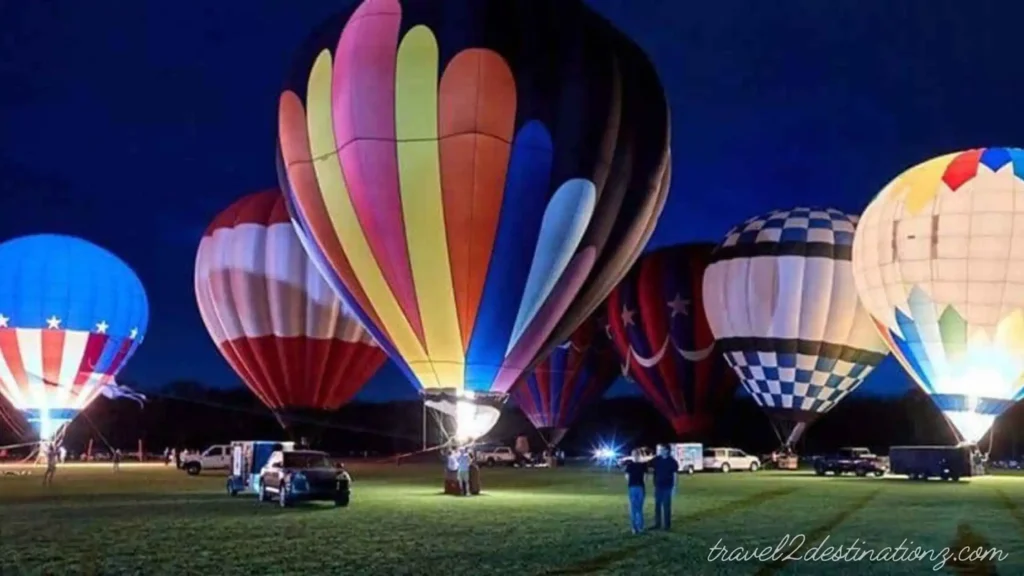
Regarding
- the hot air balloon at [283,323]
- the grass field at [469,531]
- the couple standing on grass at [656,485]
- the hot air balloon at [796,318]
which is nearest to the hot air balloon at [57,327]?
the hot air balloon at [283,323]

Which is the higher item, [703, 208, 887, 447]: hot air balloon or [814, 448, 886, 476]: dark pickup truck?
[703, 208, 887, 447]: hot air balloon

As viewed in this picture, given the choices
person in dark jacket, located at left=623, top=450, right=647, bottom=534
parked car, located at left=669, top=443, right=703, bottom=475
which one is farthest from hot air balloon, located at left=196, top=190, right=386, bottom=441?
person in dark jacket, located at left=623, top=450, right=647, bottom=534

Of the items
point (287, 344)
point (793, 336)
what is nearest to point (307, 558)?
point (287, 344)

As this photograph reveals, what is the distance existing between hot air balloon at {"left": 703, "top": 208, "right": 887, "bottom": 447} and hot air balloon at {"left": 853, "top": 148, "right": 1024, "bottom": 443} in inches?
213

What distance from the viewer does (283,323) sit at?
31.6m

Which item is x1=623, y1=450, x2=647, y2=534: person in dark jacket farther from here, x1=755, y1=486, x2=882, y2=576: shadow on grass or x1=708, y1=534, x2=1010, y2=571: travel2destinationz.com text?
x1=755, y1=486, x2=882, y2=576: shadow on grass

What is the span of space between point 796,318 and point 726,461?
8.48m

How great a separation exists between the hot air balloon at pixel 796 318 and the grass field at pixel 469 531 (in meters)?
11.3

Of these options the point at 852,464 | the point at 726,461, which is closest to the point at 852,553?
the point at 852,464

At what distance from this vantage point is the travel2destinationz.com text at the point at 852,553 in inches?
476

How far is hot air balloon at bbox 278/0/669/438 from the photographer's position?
21.2 metres

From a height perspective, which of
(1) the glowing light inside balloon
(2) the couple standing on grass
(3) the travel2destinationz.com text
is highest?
(1) the glowing light inside balloon

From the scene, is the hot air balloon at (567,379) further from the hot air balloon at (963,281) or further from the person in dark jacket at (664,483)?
the person in dark jacket at (664,483)

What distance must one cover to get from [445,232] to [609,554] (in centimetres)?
995
